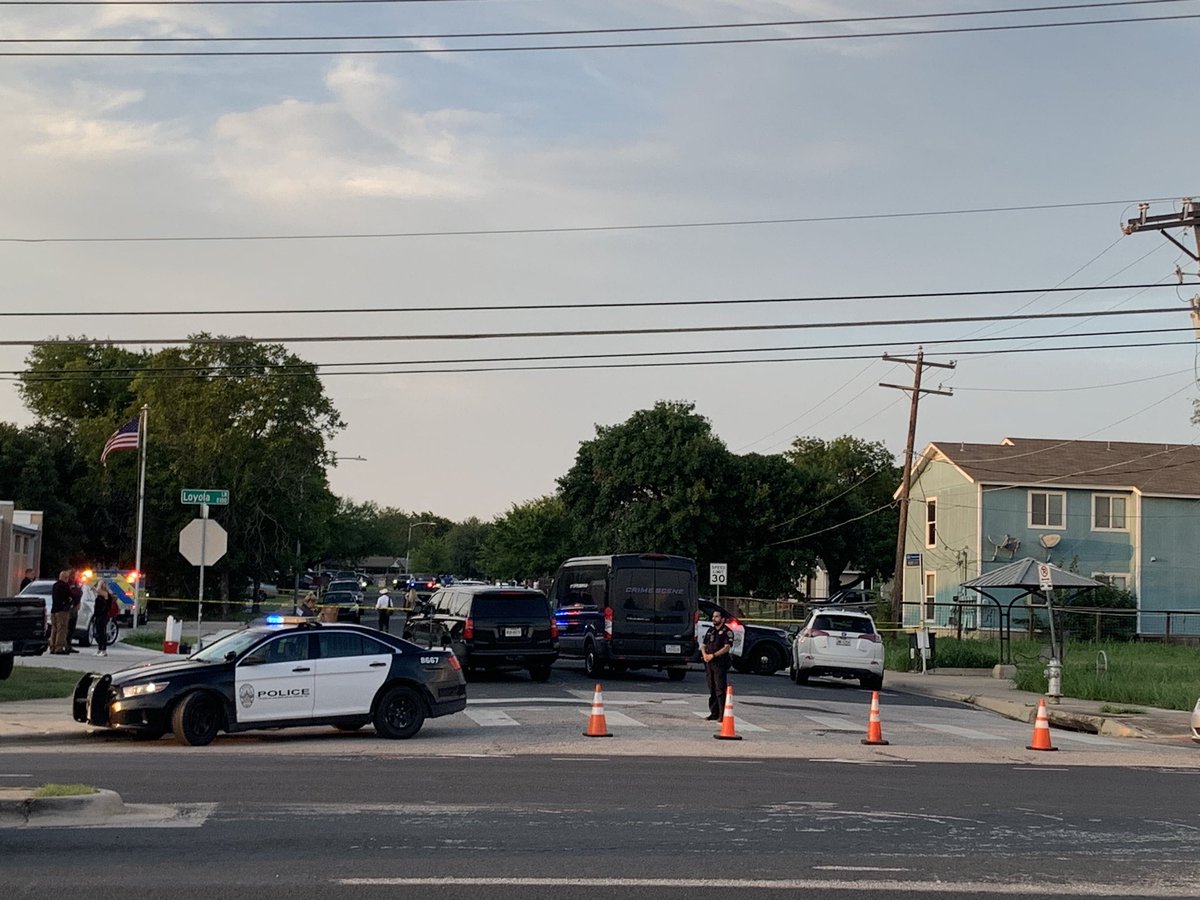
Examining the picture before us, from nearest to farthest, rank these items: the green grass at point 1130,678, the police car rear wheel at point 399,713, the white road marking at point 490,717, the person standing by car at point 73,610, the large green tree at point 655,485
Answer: the police car rear wheel at point 399,713
the white road marking at point 490,717
the green grass at point 1130,678
the person standing by car at point 73,610
the large green tree at point 655,485

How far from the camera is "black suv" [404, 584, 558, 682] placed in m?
27.5

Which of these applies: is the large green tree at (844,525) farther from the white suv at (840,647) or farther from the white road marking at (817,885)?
the white road marking at (817,885)

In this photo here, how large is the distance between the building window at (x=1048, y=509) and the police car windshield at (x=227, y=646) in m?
43.4

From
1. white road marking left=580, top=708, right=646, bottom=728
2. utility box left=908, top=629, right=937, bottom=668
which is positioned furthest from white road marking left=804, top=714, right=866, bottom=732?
utility box left=908, top=629, right=937, bottom=668

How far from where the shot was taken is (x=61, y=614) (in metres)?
31.0

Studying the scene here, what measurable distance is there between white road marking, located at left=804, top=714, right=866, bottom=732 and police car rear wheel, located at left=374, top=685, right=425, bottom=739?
6.46 meters

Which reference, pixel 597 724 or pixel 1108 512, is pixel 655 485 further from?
pixel 597 724

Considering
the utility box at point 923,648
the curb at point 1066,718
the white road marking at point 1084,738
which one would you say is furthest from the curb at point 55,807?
the utility box at point 923,648

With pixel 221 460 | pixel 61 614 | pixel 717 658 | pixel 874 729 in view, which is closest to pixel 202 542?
pixel 61 614

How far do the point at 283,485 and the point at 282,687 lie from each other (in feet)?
181

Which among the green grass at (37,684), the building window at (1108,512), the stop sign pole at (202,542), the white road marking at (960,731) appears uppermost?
the building window at (1108,512)

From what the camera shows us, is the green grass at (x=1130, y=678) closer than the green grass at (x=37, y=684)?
No

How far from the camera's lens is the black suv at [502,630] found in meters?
27.5

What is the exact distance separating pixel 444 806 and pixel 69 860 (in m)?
3.55
